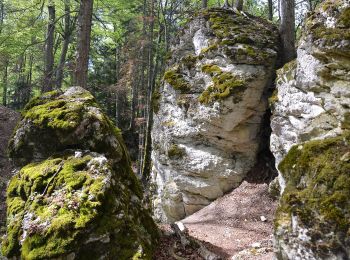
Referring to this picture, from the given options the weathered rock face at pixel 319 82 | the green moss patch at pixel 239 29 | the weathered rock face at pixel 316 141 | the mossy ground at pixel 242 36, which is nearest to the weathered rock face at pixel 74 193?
the weathered rock face at pixel 316 141

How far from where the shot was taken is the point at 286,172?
151 inches

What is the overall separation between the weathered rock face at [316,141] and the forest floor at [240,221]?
1.64 m

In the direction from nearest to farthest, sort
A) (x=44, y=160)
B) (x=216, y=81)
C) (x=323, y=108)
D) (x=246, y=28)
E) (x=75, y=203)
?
(x=75, y=203)
(x=44, y=160)
(x=323, y=108)
(x=216, y=81)
(x=246, y=28)

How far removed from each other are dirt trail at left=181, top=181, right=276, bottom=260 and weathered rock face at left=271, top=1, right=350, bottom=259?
164 cm

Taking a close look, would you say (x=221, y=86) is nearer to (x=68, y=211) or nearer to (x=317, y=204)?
(x=68, y=211)

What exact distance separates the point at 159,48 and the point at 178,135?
701cm

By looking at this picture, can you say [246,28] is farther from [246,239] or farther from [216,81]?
[246,239]

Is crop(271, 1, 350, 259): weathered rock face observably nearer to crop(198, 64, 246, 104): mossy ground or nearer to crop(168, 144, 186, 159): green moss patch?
crop(198, 64, 246, 104): mossy ground

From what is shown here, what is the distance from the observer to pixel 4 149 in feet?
35.8

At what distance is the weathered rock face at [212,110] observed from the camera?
1038 cm

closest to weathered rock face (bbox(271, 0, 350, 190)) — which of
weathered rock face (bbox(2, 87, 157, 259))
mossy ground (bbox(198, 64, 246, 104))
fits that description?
mossy ground (bbox(198, 64, 246, 104))

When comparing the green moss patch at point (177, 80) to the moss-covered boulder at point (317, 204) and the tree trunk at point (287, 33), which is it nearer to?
the tree trunk at point (287, 33)

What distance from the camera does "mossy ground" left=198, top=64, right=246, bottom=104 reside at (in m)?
10.2

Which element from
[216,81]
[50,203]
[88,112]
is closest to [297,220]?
[50,203]
